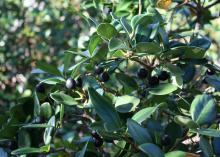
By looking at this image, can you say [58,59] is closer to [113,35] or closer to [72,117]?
[72,117]

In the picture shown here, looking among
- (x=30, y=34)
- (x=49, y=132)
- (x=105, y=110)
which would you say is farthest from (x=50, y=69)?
(x=30, y=34)

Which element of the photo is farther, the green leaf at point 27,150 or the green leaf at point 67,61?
the green leaf at point 67,61

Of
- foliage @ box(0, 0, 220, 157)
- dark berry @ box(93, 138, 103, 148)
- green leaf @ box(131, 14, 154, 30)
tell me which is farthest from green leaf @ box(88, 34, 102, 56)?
dark berry @ box(93, 138, 103, 148)

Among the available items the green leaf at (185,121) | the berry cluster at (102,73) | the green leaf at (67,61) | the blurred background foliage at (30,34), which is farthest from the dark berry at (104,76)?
the blurred background foliage at (30,34)

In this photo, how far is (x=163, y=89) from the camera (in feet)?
3.50

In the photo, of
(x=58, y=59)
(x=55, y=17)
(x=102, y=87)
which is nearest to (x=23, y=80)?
(x=58, y=59)

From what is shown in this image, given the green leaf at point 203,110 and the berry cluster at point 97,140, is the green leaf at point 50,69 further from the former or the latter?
the green leaf at point 203,110

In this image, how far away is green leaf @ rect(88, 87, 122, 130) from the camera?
0.97 meters

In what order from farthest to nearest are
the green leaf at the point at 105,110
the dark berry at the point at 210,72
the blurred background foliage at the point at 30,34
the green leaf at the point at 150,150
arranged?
the blurred background foliage at the point at 30,34
the dark berry at the point at 210,72
the green leaf at the point at 105,110
the green leaf at the point at 150,150

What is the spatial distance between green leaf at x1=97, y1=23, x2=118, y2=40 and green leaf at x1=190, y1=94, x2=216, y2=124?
24cm

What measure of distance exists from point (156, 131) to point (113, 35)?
0.77 feet

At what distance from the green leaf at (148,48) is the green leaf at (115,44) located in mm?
34

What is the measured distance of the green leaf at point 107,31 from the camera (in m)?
1.04

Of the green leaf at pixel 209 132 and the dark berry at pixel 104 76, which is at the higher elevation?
the dark berry at pixel 104 76
